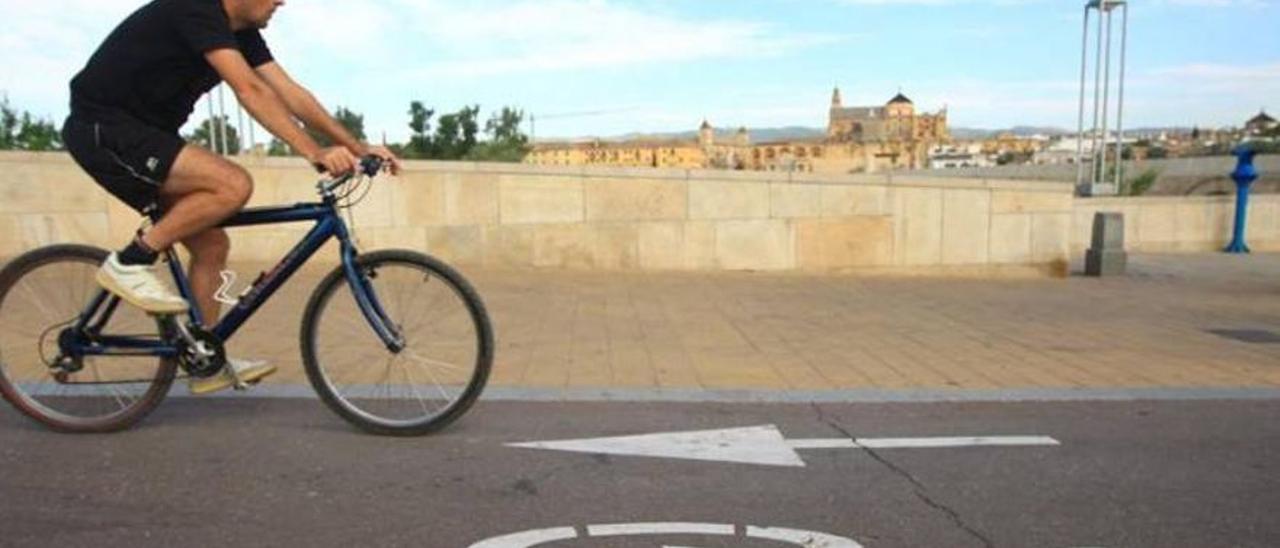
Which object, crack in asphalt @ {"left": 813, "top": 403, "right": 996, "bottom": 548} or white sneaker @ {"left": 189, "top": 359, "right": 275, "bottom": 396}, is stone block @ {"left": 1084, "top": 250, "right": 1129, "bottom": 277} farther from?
white sneaker @ {"left": 189, "top": 359, "right": 275, "bottom": 396}

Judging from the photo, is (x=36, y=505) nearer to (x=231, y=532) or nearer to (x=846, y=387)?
(x=231, y=532)

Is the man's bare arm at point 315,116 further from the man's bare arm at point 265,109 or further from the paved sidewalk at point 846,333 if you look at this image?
the paved sidewalk at point 846,333

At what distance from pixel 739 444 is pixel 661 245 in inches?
285

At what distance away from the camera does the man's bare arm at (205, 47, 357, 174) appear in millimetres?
3988

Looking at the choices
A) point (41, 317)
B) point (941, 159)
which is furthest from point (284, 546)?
point (941, 159)

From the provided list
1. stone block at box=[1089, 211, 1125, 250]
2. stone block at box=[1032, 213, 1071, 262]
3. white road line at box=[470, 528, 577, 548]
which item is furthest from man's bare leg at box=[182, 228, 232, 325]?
stone block at box=[1089, 211, 1125, 250]

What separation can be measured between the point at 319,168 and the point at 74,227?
300 inches

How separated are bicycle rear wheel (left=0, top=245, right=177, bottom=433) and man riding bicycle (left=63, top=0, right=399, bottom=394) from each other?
22cm

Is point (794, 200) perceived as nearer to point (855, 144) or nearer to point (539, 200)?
point (539, 200)

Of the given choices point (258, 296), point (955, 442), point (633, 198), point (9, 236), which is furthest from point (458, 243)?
point (955, 442)

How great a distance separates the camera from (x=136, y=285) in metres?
4.21

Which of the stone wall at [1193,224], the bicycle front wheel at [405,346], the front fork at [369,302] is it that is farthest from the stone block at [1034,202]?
the front fork at [369,302]

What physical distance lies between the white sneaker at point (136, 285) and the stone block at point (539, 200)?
704 centimetres

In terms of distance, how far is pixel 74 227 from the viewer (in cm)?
1042
